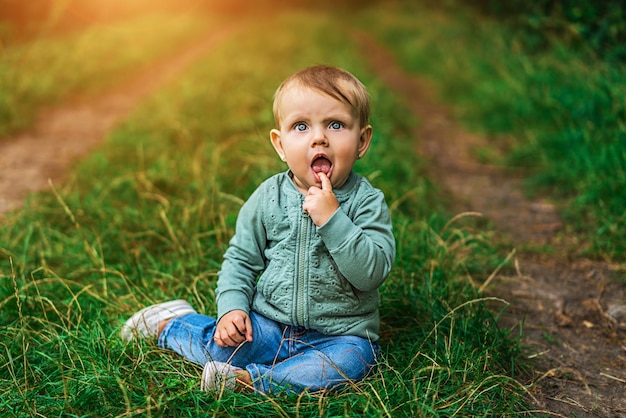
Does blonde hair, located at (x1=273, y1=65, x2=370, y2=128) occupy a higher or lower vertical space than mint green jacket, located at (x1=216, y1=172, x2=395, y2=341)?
higher

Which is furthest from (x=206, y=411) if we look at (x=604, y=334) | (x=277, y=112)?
(x=604, y=334)

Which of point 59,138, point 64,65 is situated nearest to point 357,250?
point 59,138

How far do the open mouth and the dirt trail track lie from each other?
1.00 meters

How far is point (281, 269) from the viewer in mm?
1930

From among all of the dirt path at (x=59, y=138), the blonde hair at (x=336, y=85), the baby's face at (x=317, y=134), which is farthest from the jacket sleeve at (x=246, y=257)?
the dirt path at (x=59, y=138)

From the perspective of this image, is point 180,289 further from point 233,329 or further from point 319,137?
point 319,137

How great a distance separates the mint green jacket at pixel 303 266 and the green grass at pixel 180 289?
223 millimetres

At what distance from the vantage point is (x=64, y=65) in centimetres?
768

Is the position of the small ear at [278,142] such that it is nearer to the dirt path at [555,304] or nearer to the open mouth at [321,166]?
the open mouth at [321,166]

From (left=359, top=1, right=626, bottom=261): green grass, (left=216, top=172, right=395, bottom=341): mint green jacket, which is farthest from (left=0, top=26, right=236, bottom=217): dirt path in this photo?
(left=359, top=1, right=626, bottom=261): green grass

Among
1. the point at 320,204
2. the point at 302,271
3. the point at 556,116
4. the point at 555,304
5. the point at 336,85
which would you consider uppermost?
the point at 336,85

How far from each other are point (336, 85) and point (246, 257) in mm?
635

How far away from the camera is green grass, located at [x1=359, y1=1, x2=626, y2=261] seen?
11.6 ft

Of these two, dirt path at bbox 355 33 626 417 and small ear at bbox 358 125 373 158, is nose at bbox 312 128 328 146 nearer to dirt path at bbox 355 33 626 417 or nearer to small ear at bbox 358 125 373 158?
small ear at bbox 358 125 373 158
